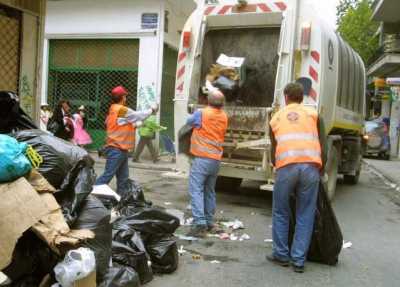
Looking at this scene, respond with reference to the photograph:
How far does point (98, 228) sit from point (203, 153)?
2.13m

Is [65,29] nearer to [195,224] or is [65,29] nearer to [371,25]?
[195,224]

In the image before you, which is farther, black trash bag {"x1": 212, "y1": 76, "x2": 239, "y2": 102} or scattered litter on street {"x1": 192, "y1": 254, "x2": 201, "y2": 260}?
black trash bag {"x1": 212, "y1": 76, "x2": 239, "y2": 102}

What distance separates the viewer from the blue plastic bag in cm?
299

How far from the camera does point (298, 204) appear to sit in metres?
4.41

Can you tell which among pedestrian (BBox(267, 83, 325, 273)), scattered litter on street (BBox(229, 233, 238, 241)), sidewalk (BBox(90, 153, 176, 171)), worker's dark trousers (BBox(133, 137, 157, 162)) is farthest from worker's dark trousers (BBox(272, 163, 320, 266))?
worker's dark trousers (BBox(133, 137, 157, 162))

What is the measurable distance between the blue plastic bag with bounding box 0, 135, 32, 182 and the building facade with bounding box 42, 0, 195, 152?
9349 millimetres

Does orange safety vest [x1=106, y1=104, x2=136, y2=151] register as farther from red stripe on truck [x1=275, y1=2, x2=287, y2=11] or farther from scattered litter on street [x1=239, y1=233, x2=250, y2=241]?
red stripe on truck [x1=275, y1=2, x2=287, y2=11]

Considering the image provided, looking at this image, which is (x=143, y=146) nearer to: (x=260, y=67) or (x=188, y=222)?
(x=260, y=67)

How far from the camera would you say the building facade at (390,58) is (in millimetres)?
21219

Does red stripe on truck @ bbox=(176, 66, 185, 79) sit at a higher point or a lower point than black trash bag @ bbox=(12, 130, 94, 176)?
higher

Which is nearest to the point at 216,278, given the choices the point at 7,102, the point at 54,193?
the point at 54,193

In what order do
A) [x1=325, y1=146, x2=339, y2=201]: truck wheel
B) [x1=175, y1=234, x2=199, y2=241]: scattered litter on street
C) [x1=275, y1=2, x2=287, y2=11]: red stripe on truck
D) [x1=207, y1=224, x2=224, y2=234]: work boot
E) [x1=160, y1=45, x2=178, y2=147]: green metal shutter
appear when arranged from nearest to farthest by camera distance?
[x1=175, y1=234, x2=199, y2=241]: scattered litter on street
[x1=207, y1=224, x2=224, y2=234]: work boot
[x1=275, y1=2, x2=287, y2=11]: red stripe on truck
[x1=325, y1=146, x2=339, y2=201]: truck wheel
[x1=160, y1=45, x2=178, y2=147]: green metal shutter

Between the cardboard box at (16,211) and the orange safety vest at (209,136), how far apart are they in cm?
246

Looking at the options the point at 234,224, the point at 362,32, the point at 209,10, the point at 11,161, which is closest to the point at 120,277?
the point at 11,161
